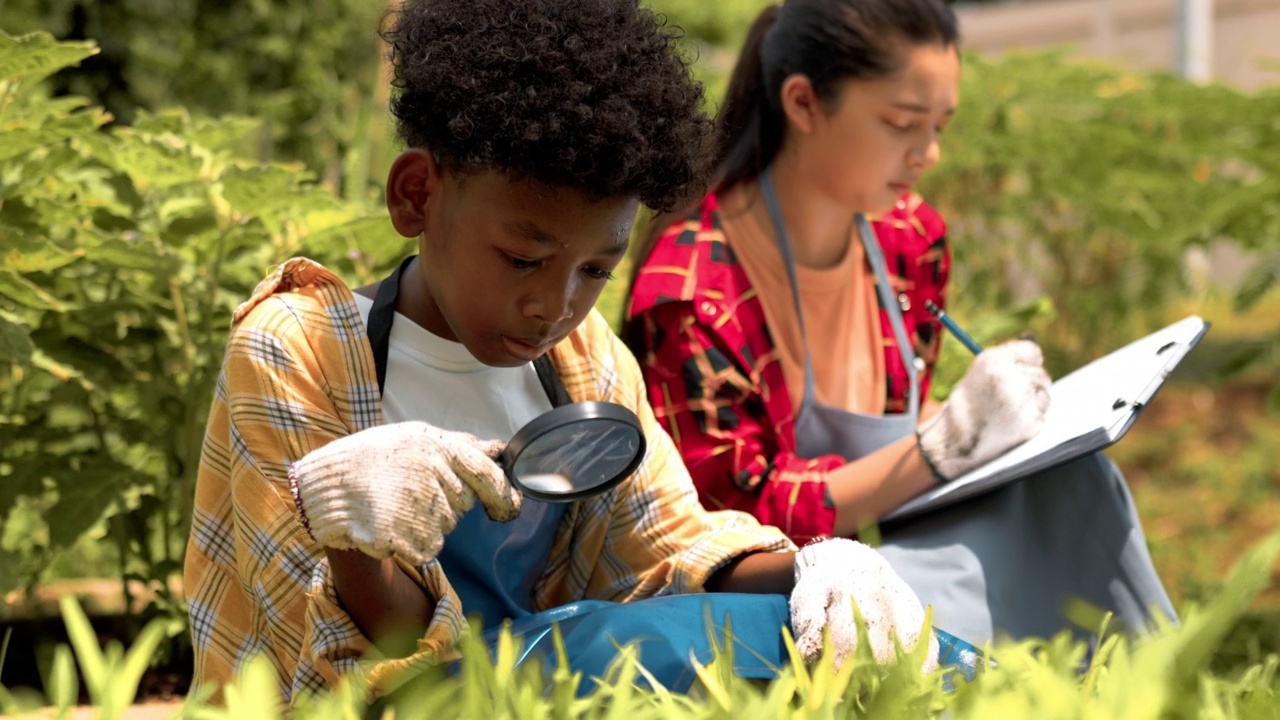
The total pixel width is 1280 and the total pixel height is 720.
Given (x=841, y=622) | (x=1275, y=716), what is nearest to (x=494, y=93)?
(x=841, y=622)

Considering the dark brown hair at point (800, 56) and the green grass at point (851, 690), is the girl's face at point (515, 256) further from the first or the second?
the dark brown hair at point (800, 56)

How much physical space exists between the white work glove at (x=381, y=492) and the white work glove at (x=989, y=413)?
1186 mm

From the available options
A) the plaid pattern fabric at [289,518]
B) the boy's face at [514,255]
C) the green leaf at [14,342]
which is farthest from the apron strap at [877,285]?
the green leaf at [14,342]

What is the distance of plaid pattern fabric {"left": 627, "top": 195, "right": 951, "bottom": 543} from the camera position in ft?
8.25

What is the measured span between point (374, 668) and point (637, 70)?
0.73 metres

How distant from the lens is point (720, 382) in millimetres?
2559

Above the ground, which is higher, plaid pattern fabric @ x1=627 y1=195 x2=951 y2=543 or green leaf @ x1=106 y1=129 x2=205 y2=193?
green leaf @ x1=106 y1=129 x2=205 y2=193

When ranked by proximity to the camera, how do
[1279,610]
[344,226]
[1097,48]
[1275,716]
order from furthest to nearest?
[1097,48] < [1279,610] < [344,226] < [1275,716]

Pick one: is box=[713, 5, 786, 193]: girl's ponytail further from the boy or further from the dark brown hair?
the boy

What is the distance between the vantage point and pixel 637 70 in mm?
1682

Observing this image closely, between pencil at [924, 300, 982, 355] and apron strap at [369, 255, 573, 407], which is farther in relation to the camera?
pencil at [924, 300, 982, 355]

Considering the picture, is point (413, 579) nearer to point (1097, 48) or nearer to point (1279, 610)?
point (1279, 610)

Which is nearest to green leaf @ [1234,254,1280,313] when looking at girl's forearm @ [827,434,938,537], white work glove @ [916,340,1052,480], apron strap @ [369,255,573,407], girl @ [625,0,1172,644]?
girl @ [625,0,1172,644]

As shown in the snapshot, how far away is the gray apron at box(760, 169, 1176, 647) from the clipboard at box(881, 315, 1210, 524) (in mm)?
50
